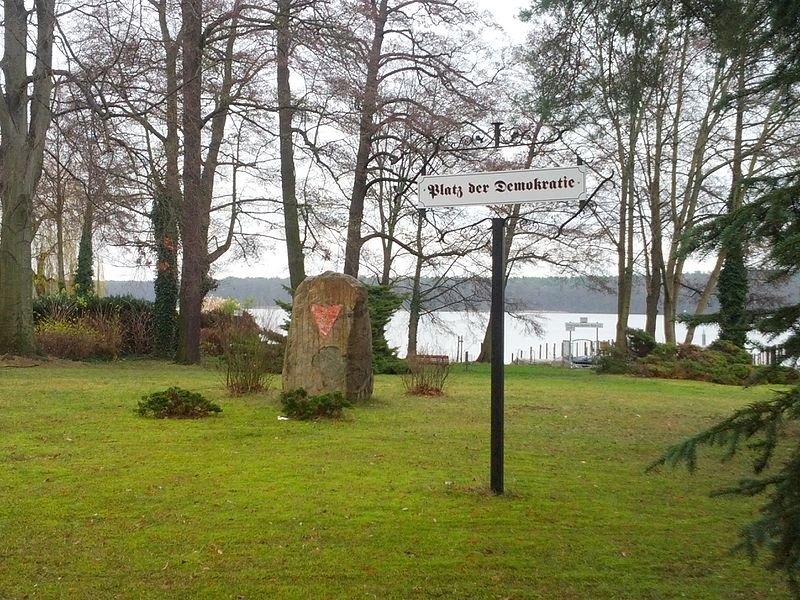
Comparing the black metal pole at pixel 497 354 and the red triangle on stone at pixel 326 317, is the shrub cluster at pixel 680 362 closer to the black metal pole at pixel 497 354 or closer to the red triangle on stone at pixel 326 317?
the red triangle on stone at pixel 326 317

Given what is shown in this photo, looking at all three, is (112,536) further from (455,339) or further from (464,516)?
(455,339)

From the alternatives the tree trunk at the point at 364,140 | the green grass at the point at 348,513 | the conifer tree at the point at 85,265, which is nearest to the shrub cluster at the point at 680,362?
the tree trunk at the point at 364,140

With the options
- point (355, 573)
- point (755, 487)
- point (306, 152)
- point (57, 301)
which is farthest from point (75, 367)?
point (755, 487)

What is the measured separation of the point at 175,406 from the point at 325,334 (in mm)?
2423

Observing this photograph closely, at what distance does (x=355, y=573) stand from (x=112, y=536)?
1533 millimetres

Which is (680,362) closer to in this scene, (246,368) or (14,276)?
(246,368)

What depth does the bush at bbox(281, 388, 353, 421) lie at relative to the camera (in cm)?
966

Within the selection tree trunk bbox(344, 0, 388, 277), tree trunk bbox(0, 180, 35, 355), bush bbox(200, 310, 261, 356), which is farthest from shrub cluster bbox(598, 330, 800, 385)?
tree trunk bbox(0, 180, 35, 355)

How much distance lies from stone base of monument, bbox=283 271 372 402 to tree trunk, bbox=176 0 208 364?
406 centimetres

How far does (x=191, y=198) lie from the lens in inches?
705

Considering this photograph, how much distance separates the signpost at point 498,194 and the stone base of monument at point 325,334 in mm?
5346

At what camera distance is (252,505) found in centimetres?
555

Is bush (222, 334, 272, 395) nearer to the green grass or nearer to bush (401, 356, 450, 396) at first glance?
the green grass

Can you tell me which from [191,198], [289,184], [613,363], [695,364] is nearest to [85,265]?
[289,184]
